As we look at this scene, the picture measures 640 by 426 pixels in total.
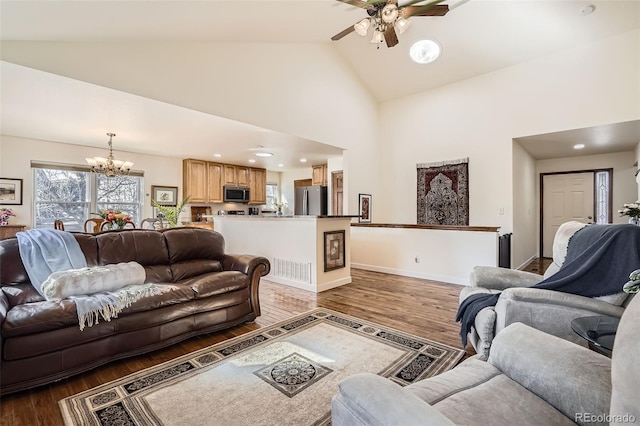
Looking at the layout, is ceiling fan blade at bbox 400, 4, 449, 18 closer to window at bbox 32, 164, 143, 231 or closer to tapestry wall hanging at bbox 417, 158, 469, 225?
tapestry wall hanging at bbox 417, 158, 469, 225

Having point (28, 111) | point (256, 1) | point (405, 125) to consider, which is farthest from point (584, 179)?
point (28, 111)

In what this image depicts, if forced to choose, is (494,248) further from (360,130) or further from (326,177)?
(326,177)

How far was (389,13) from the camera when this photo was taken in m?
2.87

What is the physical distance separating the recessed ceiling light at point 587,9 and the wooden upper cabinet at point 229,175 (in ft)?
22.7

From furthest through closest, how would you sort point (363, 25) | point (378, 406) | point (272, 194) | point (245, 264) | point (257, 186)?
point (272, 194), point (257, 186), point (245, 264), point (363, 25), point (378, 406)

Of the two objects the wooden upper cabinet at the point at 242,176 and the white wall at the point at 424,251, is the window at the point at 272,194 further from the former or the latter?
the white wall at the point at 424,251

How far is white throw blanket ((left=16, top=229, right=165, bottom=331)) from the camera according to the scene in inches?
83.9

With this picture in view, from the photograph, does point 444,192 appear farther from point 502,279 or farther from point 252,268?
point 252,268

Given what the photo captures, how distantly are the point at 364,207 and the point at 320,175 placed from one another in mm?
1764

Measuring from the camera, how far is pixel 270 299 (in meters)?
3.80

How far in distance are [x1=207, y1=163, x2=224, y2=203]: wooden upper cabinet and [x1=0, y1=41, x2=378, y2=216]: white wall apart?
123 inches

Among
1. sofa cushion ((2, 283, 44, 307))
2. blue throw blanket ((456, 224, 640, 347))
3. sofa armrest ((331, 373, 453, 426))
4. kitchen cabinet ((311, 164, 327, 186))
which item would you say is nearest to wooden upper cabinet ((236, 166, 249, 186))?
kitchen cabinet ((311, 164, 327, 186))

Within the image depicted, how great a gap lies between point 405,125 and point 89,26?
546 cm

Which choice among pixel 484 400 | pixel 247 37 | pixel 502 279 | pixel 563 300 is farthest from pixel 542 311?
pixel 247 37
